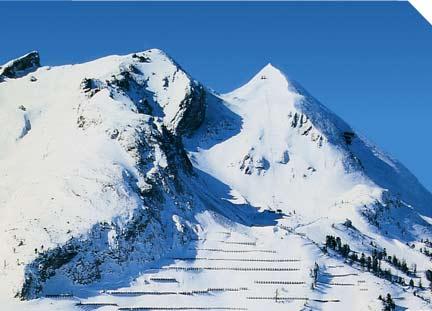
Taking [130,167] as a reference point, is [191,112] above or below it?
above

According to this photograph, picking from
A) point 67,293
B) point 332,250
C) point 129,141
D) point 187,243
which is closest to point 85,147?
point 129,141

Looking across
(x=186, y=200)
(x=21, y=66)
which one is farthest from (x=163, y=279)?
(x=21, y=66)

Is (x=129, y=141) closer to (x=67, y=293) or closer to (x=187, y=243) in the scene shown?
(x=187, y=243)

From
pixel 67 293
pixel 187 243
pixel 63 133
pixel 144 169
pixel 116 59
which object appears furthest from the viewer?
pixel 116 59

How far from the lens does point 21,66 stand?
175500 mm

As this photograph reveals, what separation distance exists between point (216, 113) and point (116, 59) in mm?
29573

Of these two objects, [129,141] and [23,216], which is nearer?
[23,216]

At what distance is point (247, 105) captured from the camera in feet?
627

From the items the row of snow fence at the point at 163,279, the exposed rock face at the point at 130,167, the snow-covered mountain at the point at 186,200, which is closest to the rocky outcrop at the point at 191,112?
the exposed rock face at the point at 130,167

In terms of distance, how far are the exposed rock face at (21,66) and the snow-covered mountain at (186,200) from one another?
0.38 metres

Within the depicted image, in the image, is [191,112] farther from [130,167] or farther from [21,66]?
[130,167]

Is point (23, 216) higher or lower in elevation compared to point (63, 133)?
lower

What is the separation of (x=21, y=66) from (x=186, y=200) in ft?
267

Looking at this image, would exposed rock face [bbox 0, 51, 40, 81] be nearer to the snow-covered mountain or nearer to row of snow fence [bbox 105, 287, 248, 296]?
the snow-covered mountain
